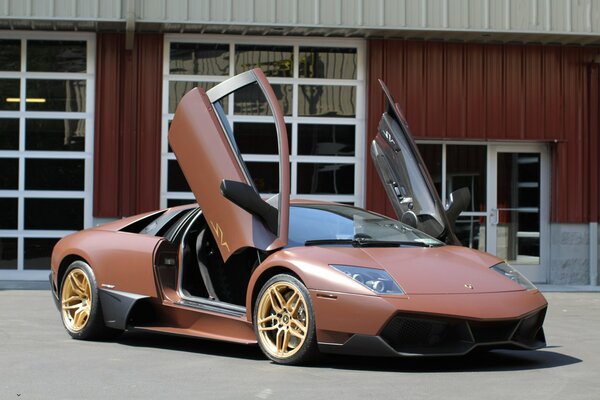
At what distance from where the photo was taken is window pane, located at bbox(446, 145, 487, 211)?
16234 millimetres

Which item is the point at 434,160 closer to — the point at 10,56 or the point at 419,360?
the point at 10,56

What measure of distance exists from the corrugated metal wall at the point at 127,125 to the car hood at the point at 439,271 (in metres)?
8.75

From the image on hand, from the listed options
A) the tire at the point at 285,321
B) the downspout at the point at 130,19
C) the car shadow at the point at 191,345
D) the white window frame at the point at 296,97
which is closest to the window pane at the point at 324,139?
the white window frame at the point at 296,97

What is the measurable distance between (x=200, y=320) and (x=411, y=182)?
2.64 metres

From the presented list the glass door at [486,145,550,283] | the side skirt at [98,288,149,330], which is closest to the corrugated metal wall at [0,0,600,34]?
the glass door at [486,145,550,283]

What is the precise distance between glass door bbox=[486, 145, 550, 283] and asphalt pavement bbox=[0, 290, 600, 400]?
7.57 metres

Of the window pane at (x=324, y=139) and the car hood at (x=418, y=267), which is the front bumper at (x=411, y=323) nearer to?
the car hood at (x=418, y=267)

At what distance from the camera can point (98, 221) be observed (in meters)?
15.5

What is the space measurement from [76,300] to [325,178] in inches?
308

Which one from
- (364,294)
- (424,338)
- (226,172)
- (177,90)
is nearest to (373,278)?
(364,294)

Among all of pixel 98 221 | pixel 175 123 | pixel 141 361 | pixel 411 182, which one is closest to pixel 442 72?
pixel 98 221

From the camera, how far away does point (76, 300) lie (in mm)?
8562

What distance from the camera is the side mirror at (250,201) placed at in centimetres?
721

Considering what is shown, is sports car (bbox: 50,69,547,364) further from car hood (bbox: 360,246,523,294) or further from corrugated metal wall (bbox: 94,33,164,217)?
corrugated metal wall (bbox: 94,33,164,217)
